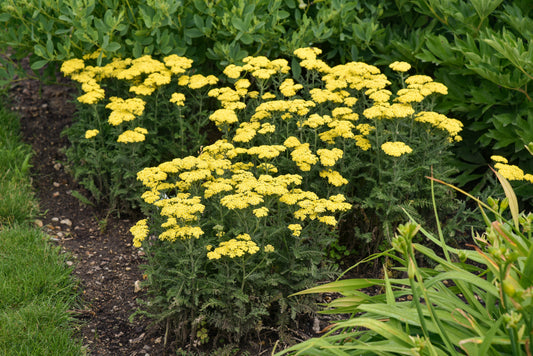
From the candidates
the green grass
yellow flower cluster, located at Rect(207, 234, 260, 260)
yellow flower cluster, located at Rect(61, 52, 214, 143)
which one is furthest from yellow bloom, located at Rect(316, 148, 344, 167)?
the green grass

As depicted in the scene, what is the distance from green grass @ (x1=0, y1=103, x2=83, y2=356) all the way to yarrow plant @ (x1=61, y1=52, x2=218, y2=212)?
0.51 m

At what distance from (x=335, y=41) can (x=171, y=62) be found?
4.60 feet

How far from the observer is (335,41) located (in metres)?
4.59

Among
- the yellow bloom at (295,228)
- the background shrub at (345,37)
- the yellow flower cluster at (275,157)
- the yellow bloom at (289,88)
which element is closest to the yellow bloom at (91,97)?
the background shrub at (345,37)

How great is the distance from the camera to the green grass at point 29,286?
118 inches

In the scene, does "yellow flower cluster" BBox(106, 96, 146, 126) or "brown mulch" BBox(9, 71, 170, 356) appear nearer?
"brown mulch" BBox(9, 71, 170, 356)

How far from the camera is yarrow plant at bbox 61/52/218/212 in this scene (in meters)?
4.04

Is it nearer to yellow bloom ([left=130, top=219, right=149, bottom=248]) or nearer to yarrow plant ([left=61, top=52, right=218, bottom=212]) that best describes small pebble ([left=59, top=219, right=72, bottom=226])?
yarrow plant ([left=61, top=52, right=218, bottom=212])

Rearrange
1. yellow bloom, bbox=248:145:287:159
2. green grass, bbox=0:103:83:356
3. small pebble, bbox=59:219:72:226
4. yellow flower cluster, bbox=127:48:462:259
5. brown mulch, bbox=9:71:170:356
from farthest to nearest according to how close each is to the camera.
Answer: small pebble, bbox=59:219:72:226
brown mulch, bbox=9:71:170:356
yellow bloom, bbox=248:145:287:159
green grass, bbox=0:103:83:356
yellow flower cluster, bbox=127:48:462:259

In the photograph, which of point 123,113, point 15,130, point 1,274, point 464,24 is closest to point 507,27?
point 464,24

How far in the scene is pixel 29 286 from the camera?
3367 millimetres

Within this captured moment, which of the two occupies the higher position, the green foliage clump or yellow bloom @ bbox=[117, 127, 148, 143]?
yellow bloom @ bbox=[117, 127, 148, 143]

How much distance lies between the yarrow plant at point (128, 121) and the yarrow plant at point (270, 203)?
1.72ft

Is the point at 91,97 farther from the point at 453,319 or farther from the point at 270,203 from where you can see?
the point at 453,319
